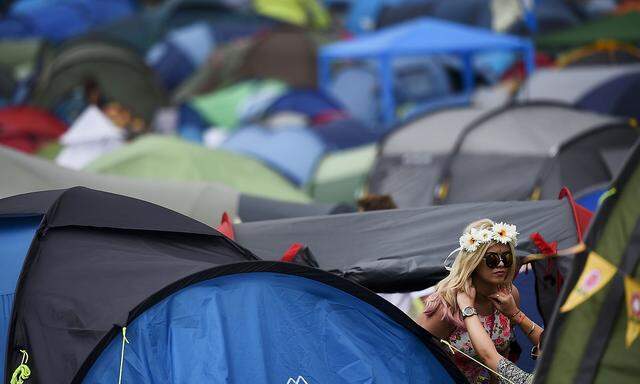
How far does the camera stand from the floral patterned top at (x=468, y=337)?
504cm

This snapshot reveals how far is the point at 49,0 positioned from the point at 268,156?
1344 centimetres

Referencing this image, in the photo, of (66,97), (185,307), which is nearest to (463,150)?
(185,307)

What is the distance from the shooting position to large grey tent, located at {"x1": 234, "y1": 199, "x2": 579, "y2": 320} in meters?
5.52

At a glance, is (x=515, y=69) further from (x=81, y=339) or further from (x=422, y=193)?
(x=81, y=339)

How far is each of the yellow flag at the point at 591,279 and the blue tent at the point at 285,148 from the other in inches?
317

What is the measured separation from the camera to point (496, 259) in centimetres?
500

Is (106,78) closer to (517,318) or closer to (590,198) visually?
(590,198)

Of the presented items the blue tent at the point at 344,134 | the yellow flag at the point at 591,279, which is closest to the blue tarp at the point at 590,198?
the yellow flag at the point at 591,279

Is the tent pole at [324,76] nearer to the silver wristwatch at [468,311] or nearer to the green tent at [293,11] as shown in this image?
the green tent at [293,11]

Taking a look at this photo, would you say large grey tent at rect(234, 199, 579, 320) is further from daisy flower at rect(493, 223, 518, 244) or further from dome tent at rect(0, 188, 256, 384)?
dome tent at rect(0, 188, 256, 384)

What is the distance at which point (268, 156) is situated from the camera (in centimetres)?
1298

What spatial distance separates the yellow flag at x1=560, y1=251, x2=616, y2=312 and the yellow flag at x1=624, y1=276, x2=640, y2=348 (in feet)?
0.24

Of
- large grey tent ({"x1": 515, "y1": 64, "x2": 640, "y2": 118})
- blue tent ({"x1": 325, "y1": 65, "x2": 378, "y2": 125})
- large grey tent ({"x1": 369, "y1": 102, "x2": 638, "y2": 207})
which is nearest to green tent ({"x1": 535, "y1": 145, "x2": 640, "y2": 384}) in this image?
large grey tent ({"x1": 369, "y1": 102, "x2": 638, "y2": 207})

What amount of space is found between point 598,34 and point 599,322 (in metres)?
12.9
